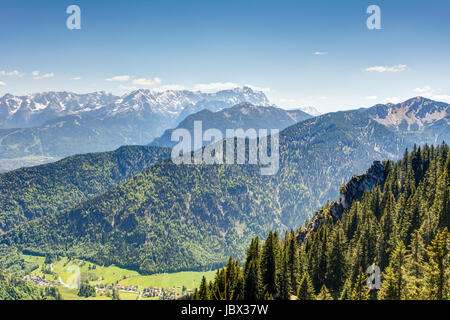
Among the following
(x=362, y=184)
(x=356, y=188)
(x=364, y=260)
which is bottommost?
(x=364, y=260)

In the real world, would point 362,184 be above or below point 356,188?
above

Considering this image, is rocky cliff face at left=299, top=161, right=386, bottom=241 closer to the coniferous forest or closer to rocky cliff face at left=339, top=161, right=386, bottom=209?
rocky cliff face at left=339, top=161, right=386, bottom=209

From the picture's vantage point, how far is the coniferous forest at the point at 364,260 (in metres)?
45.2

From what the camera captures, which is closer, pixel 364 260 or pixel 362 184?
pixel 364 260

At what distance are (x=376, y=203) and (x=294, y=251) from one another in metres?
51.6

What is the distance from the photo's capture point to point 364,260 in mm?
77625

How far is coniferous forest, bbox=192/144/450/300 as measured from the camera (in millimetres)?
45188

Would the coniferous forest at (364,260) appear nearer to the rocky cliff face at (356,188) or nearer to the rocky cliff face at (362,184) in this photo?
the rocky cliff face at (356,188)

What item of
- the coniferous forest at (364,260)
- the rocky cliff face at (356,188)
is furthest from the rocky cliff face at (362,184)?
the coniferous forest at (364,260)

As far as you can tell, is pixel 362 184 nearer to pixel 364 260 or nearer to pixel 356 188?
pixel 356 188

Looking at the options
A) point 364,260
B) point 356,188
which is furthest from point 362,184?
point 364,260

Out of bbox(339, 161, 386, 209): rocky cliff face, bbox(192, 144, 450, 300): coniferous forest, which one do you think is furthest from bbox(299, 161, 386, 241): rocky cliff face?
bbox(192, 144, 450, 300): coniferous forest

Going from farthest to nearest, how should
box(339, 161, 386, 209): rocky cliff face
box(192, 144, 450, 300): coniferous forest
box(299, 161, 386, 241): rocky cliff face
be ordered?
Result: box(339, 161, 386, 209): rocky cliff face < box(299, 161, 386, 241): rocky cliff face < box(192, 144, 450, 300): coniferous forest
